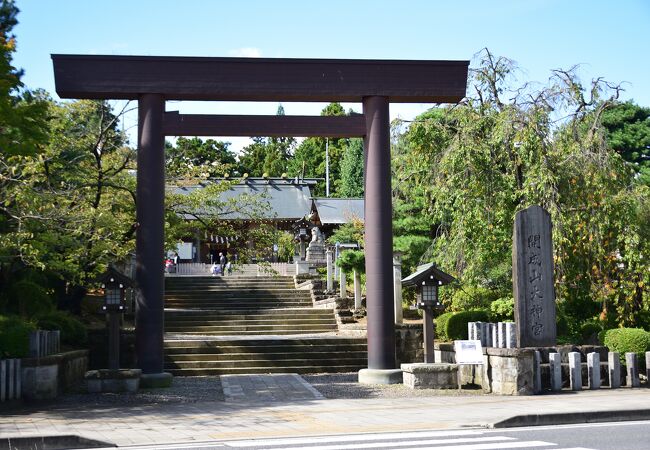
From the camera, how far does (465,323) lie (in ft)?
64.8

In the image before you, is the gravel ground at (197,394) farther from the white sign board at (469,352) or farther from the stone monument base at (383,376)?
the white sign board at (469,352)

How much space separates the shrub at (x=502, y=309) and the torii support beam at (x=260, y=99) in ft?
17.6

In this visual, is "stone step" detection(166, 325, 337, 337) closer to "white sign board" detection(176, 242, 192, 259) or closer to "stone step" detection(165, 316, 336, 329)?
"stone step" detection(165, 316, 336, 329)

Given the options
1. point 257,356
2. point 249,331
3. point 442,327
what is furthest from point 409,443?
point 249,331

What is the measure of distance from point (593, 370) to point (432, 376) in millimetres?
3143

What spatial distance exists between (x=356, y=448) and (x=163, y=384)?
797 cm

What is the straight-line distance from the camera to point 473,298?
22406 millimetres

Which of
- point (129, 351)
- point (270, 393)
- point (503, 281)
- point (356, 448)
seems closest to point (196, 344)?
point (129, 351)

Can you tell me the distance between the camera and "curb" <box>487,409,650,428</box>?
34.1ft

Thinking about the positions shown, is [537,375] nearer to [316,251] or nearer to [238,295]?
[238,295]

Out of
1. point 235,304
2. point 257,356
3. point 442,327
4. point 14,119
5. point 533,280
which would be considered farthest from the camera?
point 235,304

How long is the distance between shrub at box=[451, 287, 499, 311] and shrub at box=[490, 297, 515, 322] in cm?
140

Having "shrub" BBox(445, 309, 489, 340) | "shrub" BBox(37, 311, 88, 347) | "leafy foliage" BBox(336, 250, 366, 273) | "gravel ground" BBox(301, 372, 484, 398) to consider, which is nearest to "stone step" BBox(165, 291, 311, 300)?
"leafy foliage" BBox(336, 250, 366, 273)

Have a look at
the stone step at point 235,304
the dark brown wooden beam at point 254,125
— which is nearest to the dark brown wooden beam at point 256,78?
the dark brown wooden beam at point 254,125
